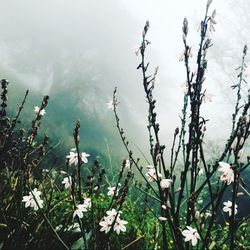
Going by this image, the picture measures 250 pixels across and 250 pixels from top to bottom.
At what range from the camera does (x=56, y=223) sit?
336cm

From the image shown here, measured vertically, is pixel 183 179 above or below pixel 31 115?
below

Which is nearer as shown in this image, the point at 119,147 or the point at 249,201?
the point at 249,201

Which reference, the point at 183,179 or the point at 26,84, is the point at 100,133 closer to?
the point at 26,84

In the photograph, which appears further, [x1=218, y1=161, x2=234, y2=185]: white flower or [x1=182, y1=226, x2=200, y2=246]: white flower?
[x1=182, y1=226, x2=200, y2=246]: white flower

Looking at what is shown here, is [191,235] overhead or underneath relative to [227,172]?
underneath

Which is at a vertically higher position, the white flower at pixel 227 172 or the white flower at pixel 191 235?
the white flower at pixel 227 172

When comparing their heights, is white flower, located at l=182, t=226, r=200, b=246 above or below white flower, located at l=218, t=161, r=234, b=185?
below

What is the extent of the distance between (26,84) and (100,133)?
12.0 ft

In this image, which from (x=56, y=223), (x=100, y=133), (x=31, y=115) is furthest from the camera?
(x=100, y=133)

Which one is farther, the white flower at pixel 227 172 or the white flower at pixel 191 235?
the white flower at pixel 191 235

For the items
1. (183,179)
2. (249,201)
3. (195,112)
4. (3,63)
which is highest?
(3,63)

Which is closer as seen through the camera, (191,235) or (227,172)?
(227,172)

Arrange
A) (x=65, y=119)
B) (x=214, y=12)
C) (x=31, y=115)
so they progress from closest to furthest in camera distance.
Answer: (x=214, y=12) < (x=31, y=115) < (x=65, y=119)

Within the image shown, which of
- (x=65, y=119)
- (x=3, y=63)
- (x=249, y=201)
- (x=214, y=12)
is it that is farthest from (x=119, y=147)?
(x=214, y=12)
